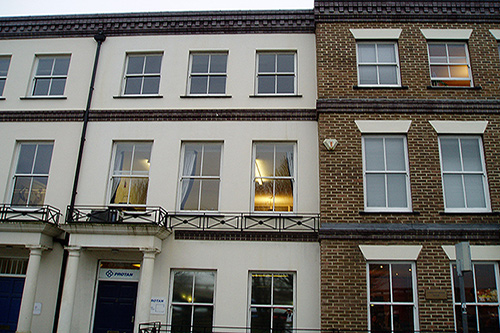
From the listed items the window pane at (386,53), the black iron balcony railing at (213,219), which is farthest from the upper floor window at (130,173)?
the window pane at (386,53)

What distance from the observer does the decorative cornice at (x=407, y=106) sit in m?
11.0

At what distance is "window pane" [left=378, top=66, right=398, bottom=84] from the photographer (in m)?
11.6

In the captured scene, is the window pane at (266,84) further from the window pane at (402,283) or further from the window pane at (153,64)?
the window pane at (402,283)

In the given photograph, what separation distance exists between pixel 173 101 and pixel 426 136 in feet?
23.5

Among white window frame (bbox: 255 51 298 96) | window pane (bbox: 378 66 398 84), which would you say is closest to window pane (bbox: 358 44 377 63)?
window pane (bbox: 378 66 398 84)

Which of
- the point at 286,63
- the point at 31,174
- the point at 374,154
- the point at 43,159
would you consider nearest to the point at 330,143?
the point at 374,154

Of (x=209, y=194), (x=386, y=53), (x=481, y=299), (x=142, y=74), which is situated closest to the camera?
(x=481, y=299)

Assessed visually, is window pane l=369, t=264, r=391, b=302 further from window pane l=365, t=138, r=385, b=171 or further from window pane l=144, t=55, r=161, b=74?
window pane l=144, t=55, r=161, b=74

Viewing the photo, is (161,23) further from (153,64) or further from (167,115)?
(167,115)

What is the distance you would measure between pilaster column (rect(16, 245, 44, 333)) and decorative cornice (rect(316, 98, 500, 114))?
8.32m

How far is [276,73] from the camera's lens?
12.4 metres

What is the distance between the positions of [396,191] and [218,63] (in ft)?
21.3

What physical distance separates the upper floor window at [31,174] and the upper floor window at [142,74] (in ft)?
9.85

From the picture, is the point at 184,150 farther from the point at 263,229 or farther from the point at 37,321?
the point at 37,321
